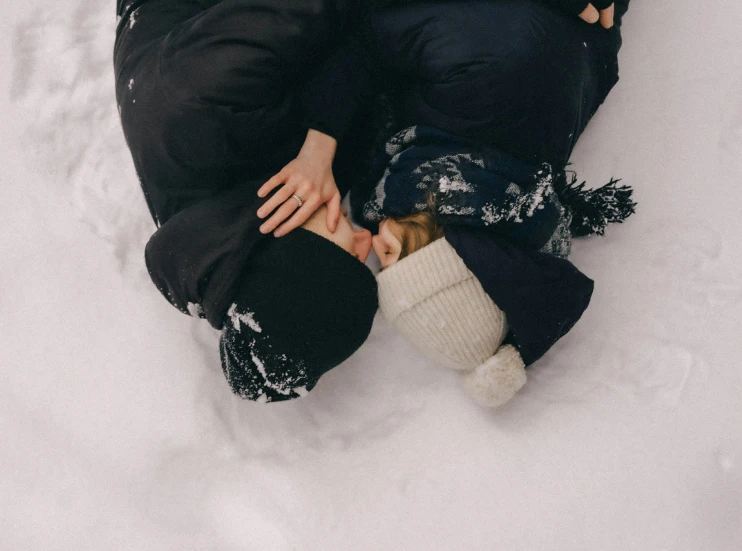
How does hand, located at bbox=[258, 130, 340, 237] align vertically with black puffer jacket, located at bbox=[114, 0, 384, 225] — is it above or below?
below

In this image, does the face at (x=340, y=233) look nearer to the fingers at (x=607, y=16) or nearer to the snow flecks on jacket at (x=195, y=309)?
the snow flecks on jacket at (x=195, y=309)

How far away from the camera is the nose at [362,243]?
0.91 meters

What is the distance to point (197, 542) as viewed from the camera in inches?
39.7

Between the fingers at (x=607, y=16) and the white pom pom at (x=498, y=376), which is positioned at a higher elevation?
the fingers at (x=607, y=16)

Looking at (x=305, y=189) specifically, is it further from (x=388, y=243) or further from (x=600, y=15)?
(x=600, y=15)

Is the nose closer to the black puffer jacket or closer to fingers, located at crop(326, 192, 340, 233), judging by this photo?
fingers, located at crop(326, 192, 340, 233)

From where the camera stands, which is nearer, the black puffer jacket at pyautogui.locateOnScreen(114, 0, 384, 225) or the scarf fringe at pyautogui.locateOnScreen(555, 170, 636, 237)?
the black puffer jacket at pyautogui.locateOnScreen(114, 0, 384, 225)

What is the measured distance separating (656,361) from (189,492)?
881mm

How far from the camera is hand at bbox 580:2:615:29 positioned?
0.92 metres

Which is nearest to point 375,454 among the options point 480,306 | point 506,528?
point 506,528

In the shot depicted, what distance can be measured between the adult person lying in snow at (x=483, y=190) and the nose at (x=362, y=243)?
35 millimetres

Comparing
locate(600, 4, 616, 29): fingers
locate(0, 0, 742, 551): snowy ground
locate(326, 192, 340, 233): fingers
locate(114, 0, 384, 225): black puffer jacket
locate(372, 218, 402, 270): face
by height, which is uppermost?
locate(600, 4, 616, 29): fingers

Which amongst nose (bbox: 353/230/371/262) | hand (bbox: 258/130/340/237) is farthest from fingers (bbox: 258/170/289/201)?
nose (bbox: 353/230/371/262)

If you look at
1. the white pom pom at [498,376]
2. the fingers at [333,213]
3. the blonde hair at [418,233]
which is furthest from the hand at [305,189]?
the white pom pom at [498,376]
